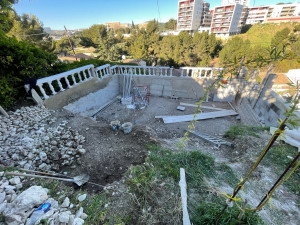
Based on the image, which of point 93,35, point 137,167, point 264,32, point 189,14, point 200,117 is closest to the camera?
point 137,167

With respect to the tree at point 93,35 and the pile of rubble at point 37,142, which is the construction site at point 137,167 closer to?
the pile of rubble at point 37,142

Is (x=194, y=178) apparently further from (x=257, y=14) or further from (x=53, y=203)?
(x=257, y=14)

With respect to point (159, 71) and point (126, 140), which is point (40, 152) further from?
point (159, 71)

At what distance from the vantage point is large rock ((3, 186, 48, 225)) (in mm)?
1386

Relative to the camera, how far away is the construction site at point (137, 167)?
162 cm

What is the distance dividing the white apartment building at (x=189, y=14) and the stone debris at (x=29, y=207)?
55.6 meters

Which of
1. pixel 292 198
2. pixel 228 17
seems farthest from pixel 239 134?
pixel 228 17

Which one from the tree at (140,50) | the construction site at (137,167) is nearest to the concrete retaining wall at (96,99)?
the construction site at (137,167)

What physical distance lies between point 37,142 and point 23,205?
1.61 m

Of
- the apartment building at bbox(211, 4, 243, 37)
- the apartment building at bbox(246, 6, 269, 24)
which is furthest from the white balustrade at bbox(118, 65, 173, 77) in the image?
the apartment building at bbox(246, 6, 269, 24)

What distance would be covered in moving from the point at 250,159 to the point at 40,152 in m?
4.32

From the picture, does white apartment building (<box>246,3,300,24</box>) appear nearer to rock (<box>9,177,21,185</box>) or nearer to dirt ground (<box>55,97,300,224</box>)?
dirt ground (<box>55,97,300,224</box>)

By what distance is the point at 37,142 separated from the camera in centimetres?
276

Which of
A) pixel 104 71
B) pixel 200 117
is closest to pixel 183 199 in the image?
pixel 200 117
